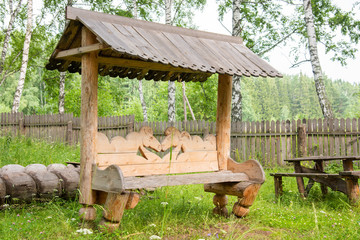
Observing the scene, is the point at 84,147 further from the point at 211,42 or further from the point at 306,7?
the point at 306,7

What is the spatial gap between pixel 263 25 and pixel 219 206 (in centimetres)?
1216

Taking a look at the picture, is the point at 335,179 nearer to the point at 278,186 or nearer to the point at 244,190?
the point at 278,186

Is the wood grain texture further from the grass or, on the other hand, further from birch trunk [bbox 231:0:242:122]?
birch trunk [bbox 231:0:242:122]

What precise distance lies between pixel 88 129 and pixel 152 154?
934mm

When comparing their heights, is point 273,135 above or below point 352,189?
above

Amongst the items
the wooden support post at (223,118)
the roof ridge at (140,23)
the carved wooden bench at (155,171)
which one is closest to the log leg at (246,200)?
the carved wooden bench at (155,171)

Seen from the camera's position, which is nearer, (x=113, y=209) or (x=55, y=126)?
(x=113, y=209)

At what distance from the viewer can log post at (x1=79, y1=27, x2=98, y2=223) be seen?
14.8ft

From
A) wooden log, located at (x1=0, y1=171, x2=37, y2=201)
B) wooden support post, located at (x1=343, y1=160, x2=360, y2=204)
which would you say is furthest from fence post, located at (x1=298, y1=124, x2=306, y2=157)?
wooden log, located at (x1=0, y1=171, x2=37, y2=201)

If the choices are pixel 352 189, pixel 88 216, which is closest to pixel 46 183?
pixel 88 216

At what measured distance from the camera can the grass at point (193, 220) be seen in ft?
14.5

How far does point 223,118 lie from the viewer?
589cm

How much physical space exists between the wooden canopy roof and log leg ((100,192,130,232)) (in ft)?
5.01

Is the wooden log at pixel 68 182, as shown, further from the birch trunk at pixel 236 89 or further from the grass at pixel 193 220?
the birch trunk at pixel 236 89
